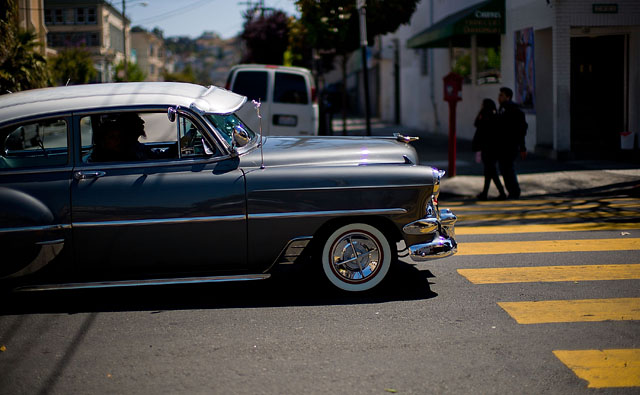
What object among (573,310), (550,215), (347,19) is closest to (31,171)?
(573,310)

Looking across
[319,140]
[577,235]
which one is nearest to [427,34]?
[577,235]

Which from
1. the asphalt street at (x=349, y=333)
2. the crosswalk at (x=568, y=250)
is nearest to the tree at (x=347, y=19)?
the crosswalk at (x=568, y=250)

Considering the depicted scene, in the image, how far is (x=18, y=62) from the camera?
19.0m

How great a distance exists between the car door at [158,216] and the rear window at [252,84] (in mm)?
9781

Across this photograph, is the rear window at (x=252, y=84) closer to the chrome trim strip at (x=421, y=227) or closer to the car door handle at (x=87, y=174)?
the car door handle at (x=87, y=174)

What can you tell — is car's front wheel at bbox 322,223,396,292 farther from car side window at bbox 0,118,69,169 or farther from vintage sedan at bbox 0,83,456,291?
car side window at bbox 0,118,69,169

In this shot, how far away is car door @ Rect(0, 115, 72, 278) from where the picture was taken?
19.2 ft

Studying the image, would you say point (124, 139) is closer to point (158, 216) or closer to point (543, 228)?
point (158, 216)

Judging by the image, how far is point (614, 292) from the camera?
20.6ft

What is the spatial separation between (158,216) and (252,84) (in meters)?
10.3

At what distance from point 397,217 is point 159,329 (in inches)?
82.3

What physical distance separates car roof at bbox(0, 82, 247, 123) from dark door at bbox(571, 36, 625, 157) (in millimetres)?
12633

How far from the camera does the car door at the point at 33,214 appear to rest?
19.2 ft

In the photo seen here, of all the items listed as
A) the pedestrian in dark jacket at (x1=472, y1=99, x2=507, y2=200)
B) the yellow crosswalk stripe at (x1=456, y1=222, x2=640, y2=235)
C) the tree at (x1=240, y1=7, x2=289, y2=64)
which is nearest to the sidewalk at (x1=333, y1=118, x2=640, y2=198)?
the pedestrian in dark jacket at (x1=472, y1=99, x2=507, y2=200)
